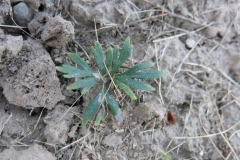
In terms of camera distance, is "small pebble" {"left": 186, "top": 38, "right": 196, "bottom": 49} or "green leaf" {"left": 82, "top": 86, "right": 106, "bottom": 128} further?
"small pebble" {"left": 186, "top": 38, "right": 196, "bottom": 49}

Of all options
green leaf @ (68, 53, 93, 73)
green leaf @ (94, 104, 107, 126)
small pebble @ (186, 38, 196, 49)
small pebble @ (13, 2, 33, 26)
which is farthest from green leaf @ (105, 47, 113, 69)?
small pebble @ (186, 38, 196, 49)

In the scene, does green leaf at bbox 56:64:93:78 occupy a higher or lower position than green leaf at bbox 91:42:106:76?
lower

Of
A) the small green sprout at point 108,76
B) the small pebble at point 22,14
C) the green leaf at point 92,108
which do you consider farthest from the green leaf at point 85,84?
the small pebble at point 22,14

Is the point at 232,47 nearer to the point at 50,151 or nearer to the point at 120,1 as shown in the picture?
the point at 120,1

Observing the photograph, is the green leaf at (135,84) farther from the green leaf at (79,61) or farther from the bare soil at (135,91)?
the green leaf at (79,61)

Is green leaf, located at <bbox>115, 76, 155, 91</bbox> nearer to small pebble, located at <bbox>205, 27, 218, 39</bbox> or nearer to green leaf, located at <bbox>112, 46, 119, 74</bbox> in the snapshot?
green leaf, located at <bbox>112, 46, 119, 74</bbox>

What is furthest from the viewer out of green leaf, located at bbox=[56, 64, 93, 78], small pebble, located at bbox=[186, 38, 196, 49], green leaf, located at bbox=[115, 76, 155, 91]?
small pebble, located at bbox=[186, 38, 196, 49]

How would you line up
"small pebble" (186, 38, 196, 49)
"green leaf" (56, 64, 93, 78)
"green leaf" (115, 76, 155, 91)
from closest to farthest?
1. "green leaf" (56, 64, 93, 78)
2. "green leaf" (115, 76, 155, 91)
3. "small pebble" (186, 38, 196, 49)

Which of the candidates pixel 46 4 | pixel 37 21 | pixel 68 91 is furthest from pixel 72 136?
pixel 46 4

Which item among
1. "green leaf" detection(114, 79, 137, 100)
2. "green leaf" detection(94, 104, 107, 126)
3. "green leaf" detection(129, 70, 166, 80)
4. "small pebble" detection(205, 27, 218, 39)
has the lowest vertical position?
"green leaf" detection(94, 104, 107, 126)
